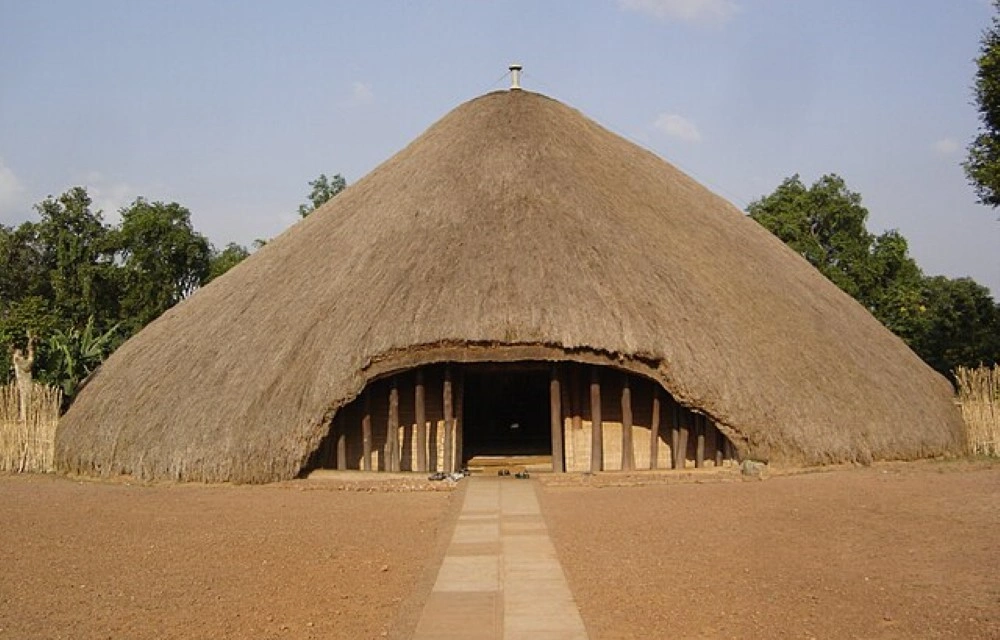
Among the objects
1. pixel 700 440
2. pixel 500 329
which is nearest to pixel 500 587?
pixel 500 329

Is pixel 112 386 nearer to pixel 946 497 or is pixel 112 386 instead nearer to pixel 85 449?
pixel 85 449

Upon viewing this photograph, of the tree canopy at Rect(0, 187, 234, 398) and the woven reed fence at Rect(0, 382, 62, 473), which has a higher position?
the tree canopy at Rect(0, 187, 234, 398)

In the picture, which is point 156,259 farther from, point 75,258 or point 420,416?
point 420,416

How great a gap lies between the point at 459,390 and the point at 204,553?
20.6 feet

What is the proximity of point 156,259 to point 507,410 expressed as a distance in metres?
24.0

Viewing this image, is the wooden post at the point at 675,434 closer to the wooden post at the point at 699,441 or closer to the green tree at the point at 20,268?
the wooden post at the point at 699,441

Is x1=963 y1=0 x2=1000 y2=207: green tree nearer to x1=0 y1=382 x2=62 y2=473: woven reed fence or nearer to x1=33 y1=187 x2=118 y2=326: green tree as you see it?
x1=0 y1=382 x2=62 y2=473: woven reed fence

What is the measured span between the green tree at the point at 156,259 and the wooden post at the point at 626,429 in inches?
1040

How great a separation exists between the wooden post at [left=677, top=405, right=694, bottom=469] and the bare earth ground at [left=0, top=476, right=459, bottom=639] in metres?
4.22

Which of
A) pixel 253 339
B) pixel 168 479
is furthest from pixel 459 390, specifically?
pixel 168 479

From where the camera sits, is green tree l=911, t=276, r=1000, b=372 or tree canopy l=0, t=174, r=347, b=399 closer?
green tree l=911, t=276, r=1000, b=372

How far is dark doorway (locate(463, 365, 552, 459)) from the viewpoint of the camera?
19375 millimetres

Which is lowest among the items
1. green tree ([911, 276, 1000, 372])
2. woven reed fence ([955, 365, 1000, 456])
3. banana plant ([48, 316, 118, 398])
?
woven reed fence ([955, 365, 1000, 456])

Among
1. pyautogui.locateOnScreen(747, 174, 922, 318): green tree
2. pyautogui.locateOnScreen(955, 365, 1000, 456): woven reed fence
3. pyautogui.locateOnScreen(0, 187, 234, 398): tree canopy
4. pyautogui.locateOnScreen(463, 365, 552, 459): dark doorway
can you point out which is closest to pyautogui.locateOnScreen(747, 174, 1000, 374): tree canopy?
pyautogui.locateOnScreen(747, 174, 922, 318): green tree
